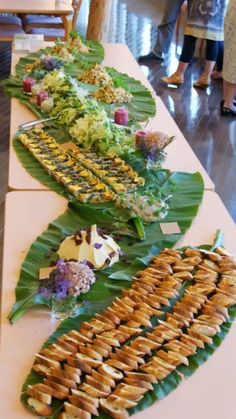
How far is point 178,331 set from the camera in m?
1.27

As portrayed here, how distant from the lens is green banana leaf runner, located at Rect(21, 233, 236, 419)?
43.7 inches

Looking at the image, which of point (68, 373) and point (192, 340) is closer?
point (68, 373)

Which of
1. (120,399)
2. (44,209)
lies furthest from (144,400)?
(44,209)

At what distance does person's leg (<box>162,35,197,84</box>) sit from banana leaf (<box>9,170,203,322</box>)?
3101 millimetres

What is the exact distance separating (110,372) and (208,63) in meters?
4.12

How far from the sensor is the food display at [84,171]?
6.07 ft

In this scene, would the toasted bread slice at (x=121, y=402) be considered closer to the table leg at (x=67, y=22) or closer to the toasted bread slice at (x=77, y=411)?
the toasted bread slice at (x=77, y=411)

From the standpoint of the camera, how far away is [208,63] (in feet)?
16.0

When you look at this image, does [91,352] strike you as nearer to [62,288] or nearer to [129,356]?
[129,356]

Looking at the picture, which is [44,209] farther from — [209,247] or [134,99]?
[134,99]

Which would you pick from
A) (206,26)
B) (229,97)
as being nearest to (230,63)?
(229,97)

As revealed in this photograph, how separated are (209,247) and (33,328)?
0.56 m

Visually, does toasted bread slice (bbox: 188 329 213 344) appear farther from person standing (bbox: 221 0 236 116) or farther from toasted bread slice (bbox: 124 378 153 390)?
person standing (bbox: 221 0 236 116)

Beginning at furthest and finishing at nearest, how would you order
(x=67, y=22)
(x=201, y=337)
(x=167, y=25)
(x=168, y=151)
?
(x=167, y=25), (x=67, y=22), (x=168, y=151), (x=201, y=337)
